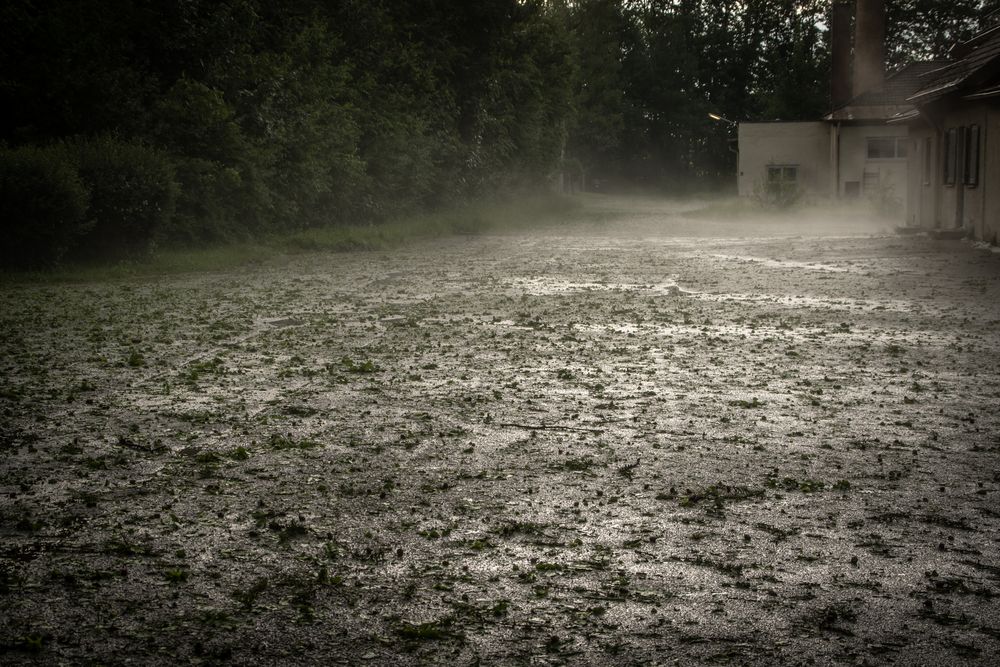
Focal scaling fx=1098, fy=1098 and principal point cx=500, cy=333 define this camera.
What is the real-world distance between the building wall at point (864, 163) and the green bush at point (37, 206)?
35019 mm

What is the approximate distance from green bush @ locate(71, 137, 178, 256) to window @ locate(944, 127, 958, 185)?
17.7 meters

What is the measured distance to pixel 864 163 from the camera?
46.8 meters

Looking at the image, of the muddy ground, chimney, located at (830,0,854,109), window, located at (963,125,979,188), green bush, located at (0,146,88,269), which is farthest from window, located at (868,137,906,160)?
green bush, located at (0,146,88,269)

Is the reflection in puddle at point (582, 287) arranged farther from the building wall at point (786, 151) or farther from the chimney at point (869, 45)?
the chimney at point (869, 45)

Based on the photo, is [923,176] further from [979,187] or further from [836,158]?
[836,158]

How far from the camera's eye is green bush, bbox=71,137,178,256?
19594mm

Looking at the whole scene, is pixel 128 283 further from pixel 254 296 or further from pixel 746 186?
pixel 746 186

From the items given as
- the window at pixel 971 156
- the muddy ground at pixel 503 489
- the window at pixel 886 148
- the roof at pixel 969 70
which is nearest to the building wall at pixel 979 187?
the window at pixel 971 156

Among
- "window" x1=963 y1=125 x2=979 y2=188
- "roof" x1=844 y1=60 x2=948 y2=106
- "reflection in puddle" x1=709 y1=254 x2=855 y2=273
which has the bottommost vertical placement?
"reflection in puddle" x1=709 y1=254 x2=855 y2=273

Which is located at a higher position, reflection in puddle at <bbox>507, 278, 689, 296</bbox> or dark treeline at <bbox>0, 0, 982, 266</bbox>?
dark treeline at <bbox>0, 0, 982, 266</bbox>

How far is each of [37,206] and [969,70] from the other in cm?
1918

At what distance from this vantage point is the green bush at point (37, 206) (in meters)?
18.2

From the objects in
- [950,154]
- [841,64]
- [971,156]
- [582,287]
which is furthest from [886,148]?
[582,287]

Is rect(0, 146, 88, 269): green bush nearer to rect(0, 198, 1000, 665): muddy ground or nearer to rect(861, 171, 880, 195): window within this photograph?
rect(0, 198, 1000, 665): muddy ground
